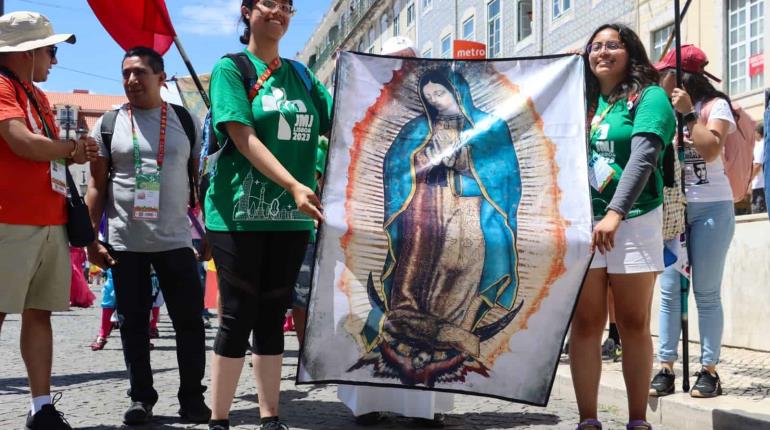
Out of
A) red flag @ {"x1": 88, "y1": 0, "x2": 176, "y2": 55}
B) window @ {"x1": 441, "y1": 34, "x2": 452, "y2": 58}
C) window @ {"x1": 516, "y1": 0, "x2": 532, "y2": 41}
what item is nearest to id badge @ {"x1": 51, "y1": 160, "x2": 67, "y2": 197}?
red flag @ {"x1": 88, "y1": 0, "x2": 176, "y2": 55}

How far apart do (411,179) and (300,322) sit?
1883mm

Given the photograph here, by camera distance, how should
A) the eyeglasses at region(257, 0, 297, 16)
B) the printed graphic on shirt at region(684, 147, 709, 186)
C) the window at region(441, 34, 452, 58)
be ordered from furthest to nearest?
the window at region(441, 34, 452, 58) → the printed graphic on shirt at region(684, 147, 709, 186) → the eyeglasses at region(257, 0, 297, 16)

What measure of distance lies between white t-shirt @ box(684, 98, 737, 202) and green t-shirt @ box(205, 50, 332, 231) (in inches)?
93.8

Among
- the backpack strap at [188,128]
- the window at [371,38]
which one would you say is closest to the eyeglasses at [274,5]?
the backpack strap at [188,128]

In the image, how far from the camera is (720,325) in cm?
518

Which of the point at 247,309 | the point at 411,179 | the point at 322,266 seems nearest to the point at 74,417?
the point at 247,309

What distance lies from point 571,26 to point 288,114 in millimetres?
20933

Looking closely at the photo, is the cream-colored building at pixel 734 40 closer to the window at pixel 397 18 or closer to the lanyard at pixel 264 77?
the lanyard at pixel 264 77

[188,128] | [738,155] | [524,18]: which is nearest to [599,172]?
[738,155]

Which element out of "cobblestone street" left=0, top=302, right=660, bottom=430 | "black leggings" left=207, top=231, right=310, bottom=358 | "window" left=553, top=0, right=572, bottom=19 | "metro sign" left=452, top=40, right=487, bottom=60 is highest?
"window" left=553, top=0, right=572, bottom=19

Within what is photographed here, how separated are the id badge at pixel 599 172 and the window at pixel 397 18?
37.1 m

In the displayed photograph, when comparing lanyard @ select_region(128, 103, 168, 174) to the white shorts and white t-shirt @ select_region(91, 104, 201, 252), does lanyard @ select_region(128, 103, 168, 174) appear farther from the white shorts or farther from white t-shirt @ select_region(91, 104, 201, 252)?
the white shorts

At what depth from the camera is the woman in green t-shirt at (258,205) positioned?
3.84 meters

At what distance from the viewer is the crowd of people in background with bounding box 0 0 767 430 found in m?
3.87
